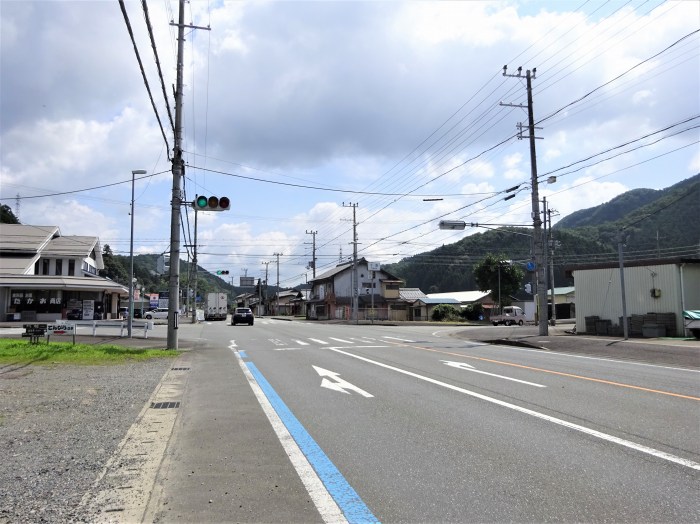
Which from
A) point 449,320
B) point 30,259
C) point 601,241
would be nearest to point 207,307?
point 30,259

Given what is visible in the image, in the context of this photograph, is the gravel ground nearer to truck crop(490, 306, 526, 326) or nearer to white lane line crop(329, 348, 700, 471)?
white lane line crop(329, 348, 700, 471)

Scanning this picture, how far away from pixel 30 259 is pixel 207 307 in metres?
24.8

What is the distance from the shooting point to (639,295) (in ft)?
80.4

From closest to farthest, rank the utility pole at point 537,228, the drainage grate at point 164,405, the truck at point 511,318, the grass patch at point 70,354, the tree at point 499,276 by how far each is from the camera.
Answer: the drainage grate at point 164,405
the grass patch at point 70,354
the utility pole at point 537,228
the truck at point 511,318
the tree at point 499,276

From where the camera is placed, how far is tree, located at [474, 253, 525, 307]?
69.9 m

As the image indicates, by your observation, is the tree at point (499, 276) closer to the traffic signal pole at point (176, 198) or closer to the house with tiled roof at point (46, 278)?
the house with tiled roof at point (46, 278)

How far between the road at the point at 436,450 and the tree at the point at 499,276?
60.3m

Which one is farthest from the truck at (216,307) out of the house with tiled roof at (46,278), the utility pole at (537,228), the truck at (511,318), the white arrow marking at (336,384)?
the white arrow marking at (336,384)

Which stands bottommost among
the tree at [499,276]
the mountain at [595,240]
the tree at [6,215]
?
the tree at [499,276]

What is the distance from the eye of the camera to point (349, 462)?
536 cm

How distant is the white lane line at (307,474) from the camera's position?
13.4ft

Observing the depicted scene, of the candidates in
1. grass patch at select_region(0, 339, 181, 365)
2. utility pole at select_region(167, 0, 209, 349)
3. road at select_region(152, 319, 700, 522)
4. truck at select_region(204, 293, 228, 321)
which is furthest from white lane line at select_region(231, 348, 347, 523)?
truck at select_region(204, 293, 228, 321)

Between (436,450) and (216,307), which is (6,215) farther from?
(436,450)

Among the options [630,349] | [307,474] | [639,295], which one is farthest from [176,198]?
[639,295]
